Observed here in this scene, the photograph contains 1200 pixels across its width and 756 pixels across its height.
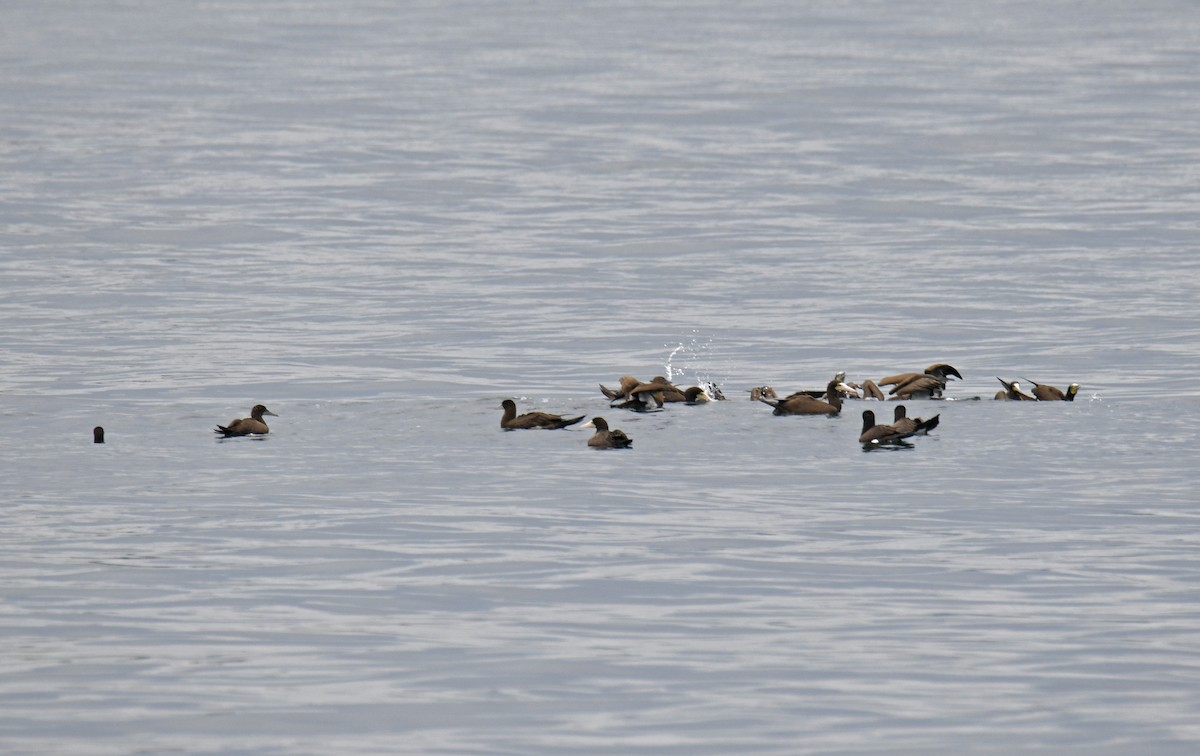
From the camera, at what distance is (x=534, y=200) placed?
49469mm

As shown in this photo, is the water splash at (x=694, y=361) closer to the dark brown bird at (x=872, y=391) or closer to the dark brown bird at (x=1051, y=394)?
the dark brown bird at (x=872, y=391)

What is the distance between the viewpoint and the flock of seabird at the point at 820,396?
22188 millimetres

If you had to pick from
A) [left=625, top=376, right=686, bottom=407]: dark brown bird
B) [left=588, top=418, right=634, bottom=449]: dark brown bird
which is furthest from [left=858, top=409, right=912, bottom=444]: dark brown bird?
[left=625, top=376, right=686, bottom=407]: dark brown bird


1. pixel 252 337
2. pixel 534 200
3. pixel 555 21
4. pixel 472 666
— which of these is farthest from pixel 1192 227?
pixel 555 21

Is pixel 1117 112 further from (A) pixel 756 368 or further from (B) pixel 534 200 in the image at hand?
(A) pixel 756 368

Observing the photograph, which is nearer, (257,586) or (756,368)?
(257,586)

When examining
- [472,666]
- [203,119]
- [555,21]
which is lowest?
[472,666]

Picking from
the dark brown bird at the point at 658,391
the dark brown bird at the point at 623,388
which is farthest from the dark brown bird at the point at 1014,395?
the dark brown bird at the point at 623,388

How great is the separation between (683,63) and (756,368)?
59.2 m

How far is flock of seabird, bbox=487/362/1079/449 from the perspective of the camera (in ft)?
72.8

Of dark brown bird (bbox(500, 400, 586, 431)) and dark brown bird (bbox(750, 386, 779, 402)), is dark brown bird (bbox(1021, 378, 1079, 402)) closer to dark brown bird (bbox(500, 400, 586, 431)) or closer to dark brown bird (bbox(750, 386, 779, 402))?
dark brown bird (bbox(750, 386, 779, 402))

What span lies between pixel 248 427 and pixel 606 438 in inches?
155

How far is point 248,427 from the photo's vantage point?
21.8 m

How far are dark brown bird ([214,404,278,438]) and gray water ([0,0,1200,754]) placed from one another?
0.28m
